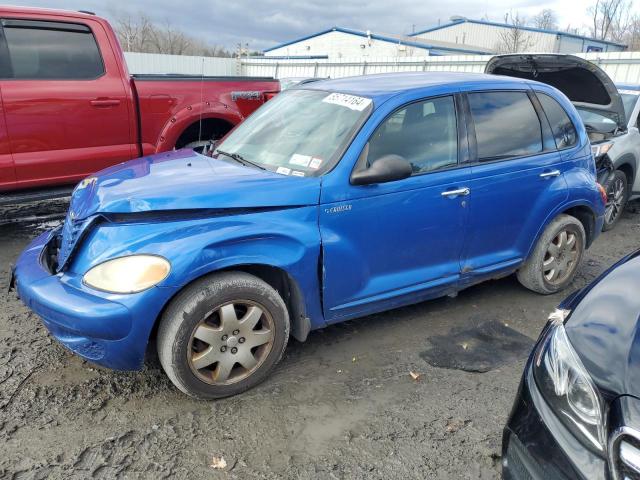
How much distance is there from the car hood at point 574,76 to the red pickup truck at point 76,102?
3.52 m

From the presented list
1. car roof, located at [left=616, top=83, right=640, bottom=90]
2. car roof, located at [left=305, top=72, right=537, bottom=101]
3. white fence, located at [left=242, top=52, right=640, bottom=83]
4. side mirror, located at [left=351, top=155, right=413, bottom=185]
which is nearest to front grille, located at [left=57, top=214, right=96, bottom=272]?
side mirror, located at [left=351, top=155, right=413, bottom=185]

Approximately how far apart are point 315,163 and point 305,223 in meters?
0.43

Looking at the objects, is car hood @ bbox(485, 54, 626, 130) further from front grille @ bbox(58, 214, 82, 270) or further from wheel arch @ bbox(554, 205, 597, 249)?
front grille @ bbox(58, 214, 82, 270)

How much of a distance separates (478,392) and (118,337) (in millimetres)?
2071

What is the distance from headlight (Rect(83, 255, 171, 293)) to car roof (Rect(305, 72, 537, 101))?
1747mm

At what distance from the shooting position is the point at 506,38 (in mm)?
44219

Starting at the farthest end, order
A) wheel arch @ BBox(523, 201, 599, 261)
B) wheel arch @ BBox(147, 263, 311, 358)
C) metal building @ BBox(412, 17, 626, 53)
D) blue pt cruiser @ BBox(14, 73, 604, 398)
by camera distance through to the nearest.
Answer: metal building @ BBox(412, 17, 626, 53), wheel arch @ BBox(523, 201, 599, 261), wheel arch @ BBox(147, 263, 311, 358), blue pt cruiser @ BBox(14, 73, 604, 398)

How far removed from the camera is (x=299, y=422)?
283 cm

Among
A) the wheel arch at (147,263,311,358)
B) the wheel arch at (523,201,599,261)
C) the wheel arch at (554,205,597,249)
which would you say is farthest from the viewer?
the wheel arch at (554,205,597,249)

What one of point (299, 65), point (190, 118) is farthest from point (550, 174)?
point (299, 65)

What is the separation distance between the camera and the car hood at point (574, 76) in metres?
6.05

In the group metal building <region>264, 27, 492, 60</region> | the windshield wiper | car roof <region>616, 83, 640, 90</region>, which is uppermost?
car roof <region>616, 83, 640, 90</region>

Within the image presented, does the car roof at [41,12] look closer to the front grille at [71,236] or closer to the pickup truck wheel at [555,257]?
the front grille at [71,236]

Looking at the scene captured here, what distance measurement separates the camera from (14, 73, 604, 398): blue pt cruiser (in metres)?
2.69
